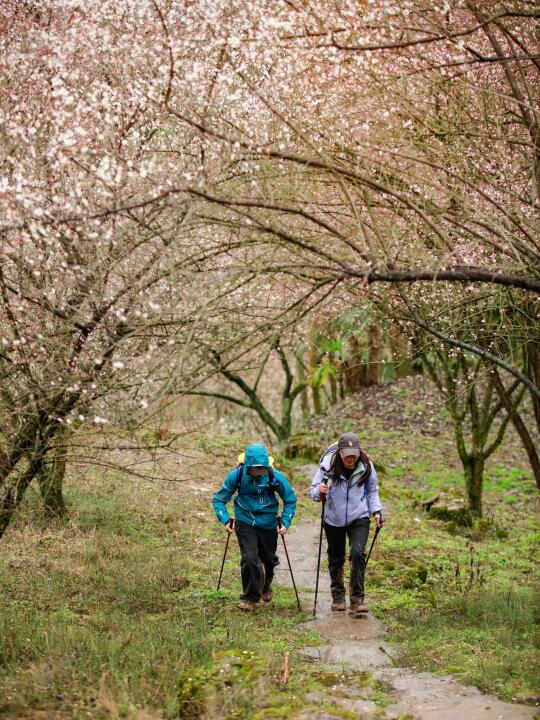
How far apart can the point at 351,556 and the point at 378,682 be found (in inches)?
83.6

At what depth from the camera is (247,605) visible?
26.8 ft

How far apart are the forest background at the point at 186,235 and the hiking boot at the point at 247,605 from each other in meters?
0.48

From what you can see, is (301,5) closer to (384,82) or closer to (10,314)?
(384,82)

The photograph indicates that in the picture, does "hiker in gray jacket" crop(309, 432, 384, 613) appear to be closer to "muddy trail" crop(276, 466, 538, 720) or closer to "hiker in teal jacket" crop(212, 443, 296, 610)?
"muddy trail" crop(276, 466, 538, 720)

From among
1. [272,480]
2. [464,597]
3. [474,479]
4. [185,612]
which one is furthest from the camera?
[474,479]

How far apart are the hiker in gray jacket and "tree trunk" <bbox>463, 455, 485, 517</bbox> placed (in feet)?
22.2

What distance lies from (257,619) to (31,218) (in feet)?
14.2

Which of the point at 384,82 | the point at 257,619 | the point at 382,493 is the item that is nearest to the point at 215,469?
the point at 382,493

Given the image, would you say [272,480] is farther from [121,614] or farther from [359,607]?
[121,614]

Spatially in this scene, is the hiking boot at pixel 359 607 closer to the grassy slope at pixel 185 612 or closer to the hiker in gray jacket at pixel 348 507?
the hiker in gray jacket at pixel 348 507

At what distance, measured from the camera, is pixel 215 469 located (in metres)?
16.0

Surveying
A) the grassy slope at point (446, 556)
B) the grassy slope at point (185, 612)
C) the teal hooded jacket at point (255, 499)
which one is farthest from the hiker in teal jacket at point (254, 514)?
the grassy slope at point (446, 556)

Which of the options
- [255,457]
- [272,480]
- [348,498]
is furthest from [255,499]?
[348,498]

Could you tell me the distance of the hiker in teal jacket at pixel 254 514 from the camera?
8258 mm
